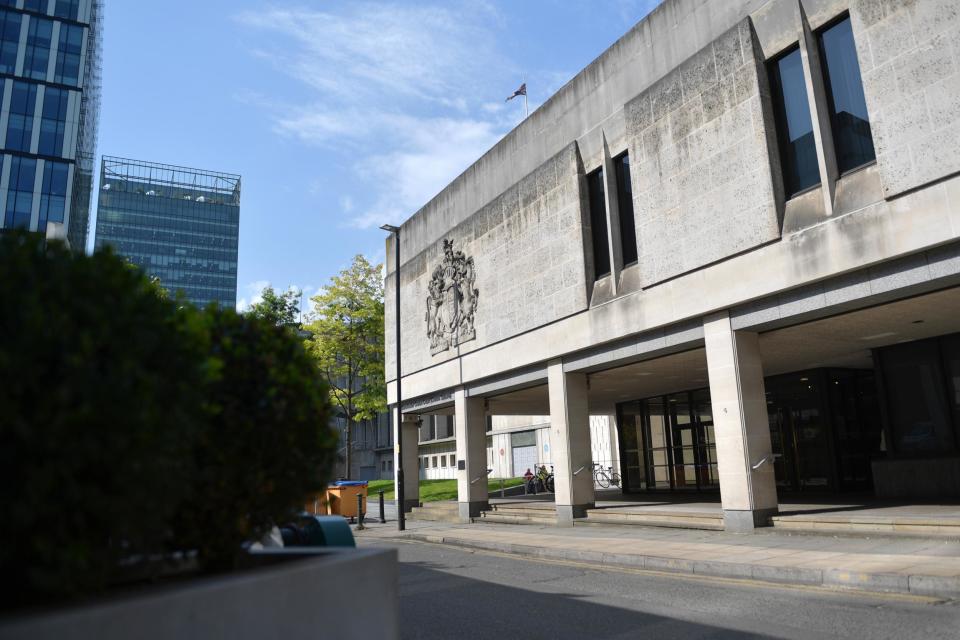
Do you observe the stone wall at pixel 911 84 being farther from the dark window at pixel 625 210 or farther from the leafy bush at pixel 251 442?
the leafy bush at pixel 251 442

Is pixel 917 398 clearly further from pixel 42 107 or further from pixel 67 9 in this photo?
pixel 67 9

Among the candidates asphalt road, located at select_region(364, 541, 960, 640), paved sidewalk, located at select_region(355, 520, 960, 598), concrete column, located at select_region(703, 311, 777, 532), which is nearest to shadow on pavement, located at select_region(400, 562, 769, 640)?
asphalt road, located at select_region(364, 541, 960, 640)

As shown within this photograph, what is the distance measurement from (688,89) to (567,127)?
5088 millimetres

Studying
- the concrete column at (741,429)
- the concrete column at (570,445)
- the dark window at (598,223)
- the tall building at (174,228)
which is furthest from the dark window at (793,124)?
the tall building at (174,228)

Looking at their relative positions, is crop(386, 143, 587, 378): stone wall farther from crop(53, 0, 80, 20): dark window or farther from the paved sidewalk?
crop(53, 0, 80, 20): dark window

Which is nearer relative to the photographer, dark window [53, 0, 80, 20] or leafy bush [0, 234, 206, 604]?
leafy bush [0, 234, 206, 604]

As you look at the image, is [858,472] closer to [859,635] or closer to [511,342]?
[511,342]

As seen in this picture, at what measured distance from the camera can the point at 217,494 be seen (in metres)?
3.78

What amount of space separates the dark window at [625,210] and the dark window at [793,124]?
4345 millimetres

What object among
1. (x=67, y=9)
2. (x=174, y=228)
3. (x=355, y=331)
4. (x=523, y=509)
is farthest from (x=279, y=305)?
(x=174, y=228)

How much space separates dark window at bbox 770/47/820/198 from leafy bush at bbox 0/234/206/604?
1351cm

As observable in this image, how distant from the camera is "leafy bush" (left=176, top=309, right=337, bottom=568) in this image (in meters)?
3.79

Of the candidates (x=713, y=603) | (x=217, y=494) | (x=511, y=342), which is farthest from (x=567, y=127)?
(x=217, y=494)

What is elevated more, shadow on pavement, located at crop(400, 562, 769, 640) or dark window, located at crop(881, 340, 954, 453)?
dark window, located at crop(881, 340, 954, 453)
